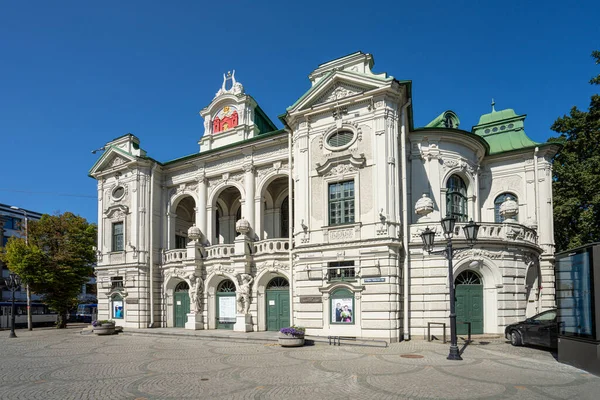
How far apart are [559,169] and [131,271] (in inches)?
1038

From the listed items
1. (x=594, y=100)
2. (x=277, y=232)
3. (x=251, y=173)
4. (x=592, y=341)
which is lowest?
(x=592, y=341)

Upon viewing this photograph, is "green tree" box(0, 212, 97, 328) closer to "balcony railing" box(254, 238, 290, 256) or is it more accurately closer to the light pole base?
"balcony railing" box(254, 238, 290, 256)

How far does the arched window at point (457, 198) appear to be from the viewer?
21938mm

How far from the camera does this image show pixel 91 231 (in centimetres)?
3369

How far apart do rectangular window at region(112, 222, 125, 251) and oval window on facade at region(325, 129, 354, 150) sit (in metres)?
15.6

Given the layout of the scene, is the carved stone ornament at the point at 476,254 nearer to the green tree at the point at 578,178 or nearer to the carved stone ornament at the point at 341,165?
the carved stone ornament at the point at 341,165

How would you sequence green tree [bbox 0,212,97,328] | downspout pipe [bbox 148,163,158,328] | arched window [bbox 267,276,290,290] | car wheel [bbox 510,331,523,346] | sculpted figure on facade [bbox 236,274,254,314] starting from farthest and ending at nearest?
1. green tree [bbox 0,212,97,328]
2. downspout pipe [bbox 148,163,158,328]
3. arched window [bbox 267,276,290,290]
4. sculpted figure on facade [bbox 236,274,254,314]
5. car wheel [bbox 510,331,523,346]

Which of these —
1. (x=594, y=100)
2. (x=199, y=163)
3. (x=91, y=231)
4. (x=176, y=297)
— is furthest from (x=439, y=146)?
(x=91, y=231)

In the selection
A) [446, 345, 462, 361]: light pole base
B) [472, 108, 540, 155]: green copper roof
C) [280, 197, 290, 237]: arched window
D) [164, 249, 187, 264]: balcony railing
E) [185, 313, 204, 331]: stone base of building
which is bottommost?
[185, 313, 204, 331]: stone base of building

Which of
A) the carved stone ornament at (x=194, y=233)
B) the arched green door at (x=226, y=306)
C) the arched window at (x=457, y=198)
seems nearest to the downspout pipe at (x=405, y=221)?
the arched window at (x=457, y=198)

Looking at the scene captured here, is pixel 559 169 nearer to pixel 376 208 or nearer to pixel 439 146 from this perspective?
pixel 439 146

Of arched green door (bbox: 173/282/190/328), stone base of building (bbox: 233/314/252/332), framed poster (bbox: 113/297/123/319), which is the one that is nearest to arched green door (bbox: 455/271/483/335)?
stone base of building (bbox: 233/314/252/332)

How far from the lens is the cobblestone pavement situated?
9.95m

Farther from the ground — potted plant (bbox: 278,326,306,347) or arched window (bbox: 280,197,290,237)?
arched window (bbox: 280,197,290,237)
